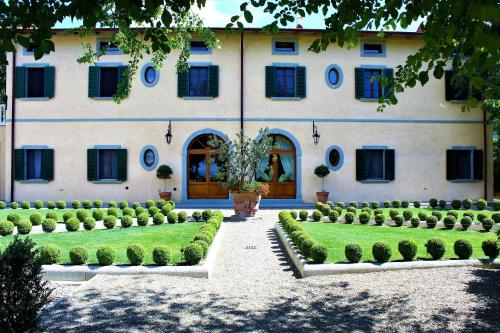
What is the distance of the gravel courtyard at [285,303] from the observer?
13.7 feet

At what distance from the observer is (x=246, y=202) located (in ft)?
40.7

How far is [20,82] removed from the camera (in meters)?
17.2

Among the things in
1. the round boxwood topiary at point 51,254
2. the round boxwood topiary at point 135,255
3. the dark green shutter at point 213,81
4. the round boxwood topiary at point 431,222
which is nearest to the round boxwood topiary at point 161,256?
the round boxwood topiary at point 135,255

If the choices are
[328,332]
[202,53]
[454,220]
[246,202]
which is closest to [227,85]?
[202,53]

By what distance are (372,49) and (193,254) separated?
14.4m

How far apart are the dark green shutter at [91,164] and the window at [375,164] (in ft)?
34.7

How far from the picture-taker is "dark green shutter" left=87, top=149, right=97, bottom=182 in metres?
17.0

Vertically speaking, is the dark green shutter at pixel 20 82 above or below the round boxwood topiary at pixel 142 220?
above

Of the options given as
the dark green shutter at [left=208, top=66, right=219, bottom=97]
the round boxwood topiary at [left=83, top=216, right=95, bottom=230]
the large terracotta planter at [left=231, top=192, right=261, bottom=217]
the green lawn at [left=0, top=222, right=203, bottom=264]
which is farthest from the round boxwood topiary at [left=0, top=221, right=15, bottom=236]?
the dark green shutter at [left=208, top=66, right=219, bottom=97]

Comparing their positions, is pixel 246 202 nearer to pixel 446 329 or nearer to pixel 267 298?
pixel 267 298

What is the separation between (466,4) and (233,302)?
376 centimetres

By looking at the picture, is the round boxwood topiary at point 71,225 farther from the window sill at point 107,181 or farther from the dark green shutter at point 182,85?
the dark green shutter at point 182,85

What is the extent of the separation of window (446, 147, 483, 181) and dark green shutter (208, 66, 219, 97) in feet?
32.7

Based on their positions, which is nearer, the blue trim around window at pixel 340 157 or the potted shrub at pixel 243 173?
the potted shrub at pixel 243 173
